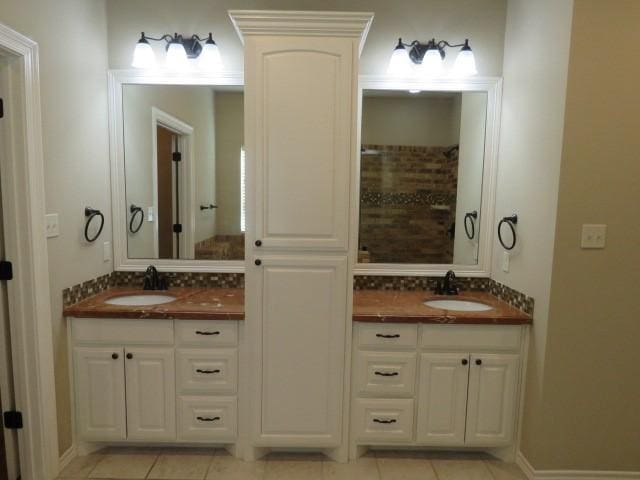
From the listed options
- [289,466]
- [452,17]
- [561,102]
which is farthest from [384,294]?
[452,17]

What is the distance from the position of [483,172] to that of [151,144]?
2.11m

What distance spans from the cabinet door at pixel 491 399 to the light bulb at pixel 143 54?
248cm

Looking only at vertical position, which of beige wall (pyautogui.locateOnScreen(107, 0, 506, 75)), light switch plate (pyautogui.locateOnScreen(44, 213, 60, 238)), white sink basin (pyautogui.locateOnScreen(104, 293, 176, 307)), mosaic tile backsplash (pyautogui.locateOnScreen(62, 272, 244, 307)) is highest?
beige wall (pyautogui.locateOnScreen(107, 0, 506, 75))

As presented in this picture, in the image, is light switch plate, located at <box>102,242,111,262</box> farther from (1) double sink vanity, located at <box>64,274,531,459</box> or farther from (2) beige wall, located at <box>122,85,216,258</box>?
(1) double sink vanity, located at <box>64,274,531,459</box>

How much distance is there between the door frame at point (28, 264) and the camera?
181 centimetres

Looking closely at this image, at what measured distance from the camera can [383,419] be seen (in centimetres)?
224

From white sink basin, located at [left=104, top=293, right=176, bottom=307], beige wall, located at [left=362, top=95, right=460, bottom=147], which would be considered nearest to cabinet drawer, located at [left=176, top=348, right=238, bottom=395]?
white sink basin, located at [left=104, top=293, right=176, bottom=307]

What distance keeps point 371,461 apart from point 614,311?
4.81 ft

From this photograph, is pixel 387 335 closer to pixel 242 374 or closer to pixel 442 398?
pixel 442 398

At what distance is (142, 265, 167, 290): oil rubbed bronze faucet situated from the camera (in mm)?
2551

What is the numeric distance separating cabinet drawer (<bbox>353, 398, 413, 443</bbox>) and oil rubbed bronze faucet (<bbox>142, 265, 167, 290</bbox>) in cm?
138

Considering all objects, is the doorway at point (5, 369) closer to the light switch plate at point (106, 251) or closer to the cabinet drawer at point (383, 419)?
the light switch plate at point (106, 251)

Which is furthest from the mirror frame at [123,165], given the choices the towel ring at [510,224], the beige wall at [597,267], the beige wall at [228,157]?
the beige wall at [597,267]

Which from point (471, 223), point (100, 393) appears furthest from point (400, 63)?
point (100, 393)
